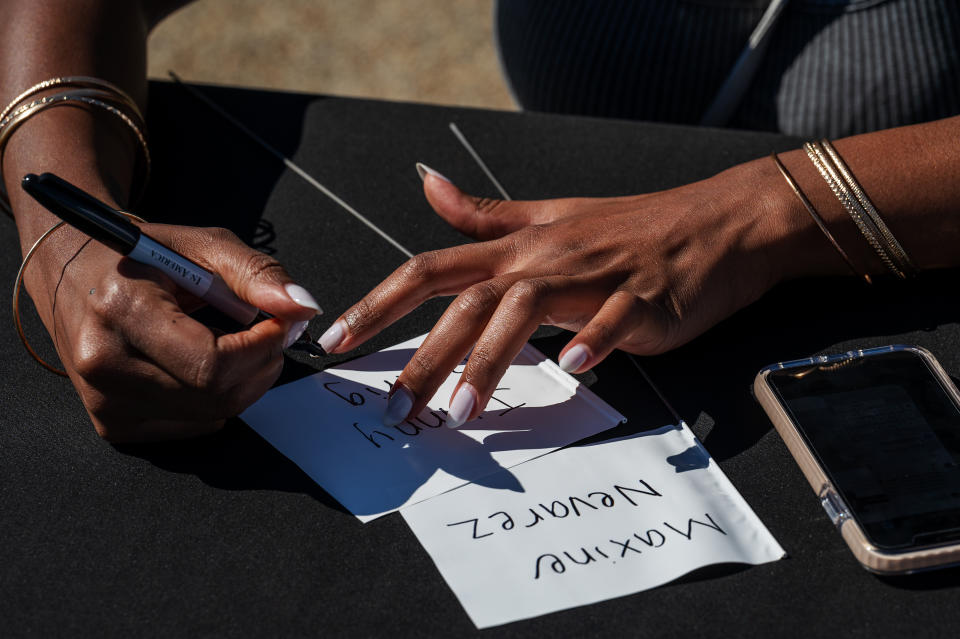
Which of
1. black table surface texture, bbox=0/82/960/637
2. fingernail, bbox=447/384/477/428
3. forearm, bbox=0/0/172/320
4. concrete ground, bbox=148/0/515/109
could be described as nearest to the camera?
black table surface texture, bbox=0/82/960/637

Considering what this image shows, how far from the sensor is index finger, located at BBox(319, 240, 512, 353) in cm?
69

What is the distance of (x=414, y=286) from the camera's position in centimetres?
71

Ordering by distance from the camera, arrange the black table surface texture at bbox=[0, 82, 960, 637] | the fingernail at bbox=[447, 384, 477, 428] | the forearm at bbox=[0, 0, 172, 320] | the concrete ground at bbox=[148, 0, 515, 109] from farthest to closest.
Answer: the concrete ground at bbox=[148, 0, 515, 109]
the forearm at bbox=[0, 0, 172, 320]
the fingernail at bbox=[447, 384, 477, 428]
the black table surface texture at bbox=[0, 82, 960, 637]

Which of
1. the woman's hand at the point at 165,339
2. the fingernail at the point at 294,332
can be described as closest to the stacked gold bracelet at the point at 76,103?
the woman's hand at the point at 165,339

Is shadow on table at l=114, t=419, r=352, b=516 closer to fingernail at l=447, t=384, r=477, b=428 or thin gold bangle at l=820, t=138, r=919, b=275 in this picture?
fingernail at l=447, t=384, r=477, b=428

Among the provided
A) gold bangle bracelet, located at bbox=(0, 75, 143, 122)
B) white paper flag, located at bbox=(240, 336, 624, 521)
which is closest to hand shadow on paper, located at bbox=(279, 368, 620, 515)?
white paper flag, located at bbox=(240, 336, 624, 521)

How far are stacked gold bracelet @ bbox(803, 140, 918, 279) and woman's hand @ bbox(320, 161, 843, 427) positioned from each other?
0.04m

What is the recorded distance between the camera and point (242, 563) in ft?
1.85

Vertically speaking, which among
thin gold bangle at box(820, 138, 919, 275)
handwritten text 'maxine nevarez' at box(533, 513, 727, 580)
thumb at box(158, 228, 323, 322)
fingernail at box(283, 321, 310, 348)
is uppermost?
thumb at box(158, 228, 323, 322)

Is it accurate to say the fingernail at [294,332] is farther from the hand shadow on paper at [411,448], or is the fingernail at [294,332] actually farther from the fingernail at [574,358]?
the fingernail at [574,358]

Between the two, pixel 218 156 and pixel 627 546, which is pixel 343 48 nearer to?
pixel 218 156

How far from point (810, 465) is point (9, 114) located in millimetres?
829

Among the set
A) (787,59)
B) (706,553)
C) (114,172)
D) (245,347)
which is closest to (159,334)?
(245,347)

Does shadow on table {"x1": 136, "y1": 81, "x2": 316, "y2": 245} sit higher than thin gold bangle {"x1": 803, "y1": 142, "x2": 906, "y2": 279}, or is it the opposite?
shadow on table {"x1": 136, "y1": 81, "x2": 316, "y2": 245}
